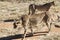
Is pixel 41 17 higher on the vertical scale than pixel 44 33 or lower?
higher

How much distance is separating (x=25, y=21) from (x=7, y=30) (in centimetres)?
205

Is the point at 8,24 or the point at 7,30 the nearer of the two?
the point at 7,30

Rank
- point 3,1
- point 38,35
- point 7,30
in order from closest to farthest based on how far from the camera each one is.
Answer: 1. point 38,35
2. point 7,30
3. point 3,1

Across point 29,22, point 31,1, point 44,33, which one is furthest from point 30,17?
point 31,1

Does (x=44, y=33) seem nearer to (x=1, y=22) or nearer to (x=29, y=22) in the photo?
(x=29, y=22)

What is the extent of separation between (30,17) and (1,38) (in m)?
1.65

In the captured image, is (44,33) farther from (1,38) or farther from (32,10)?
(32,10)

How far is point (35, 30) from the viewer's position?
523 inches

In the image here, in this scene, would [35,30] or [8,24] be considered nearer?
[35,30]

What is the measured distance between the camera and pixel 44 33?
504 inches

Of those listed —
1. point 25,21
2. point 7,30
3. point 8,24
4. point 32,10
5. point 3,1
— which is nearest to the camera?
point 25,21

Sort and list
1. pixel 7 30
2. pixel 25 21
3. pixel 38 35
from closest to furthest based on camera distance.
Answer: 1. pixel 25 21
2. pixel 38 35
3. pixel 7 30

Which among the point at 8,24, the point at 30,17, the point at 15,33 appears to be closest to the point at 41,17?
the point at 30,17

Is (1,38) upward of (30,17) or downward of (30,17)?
downward
